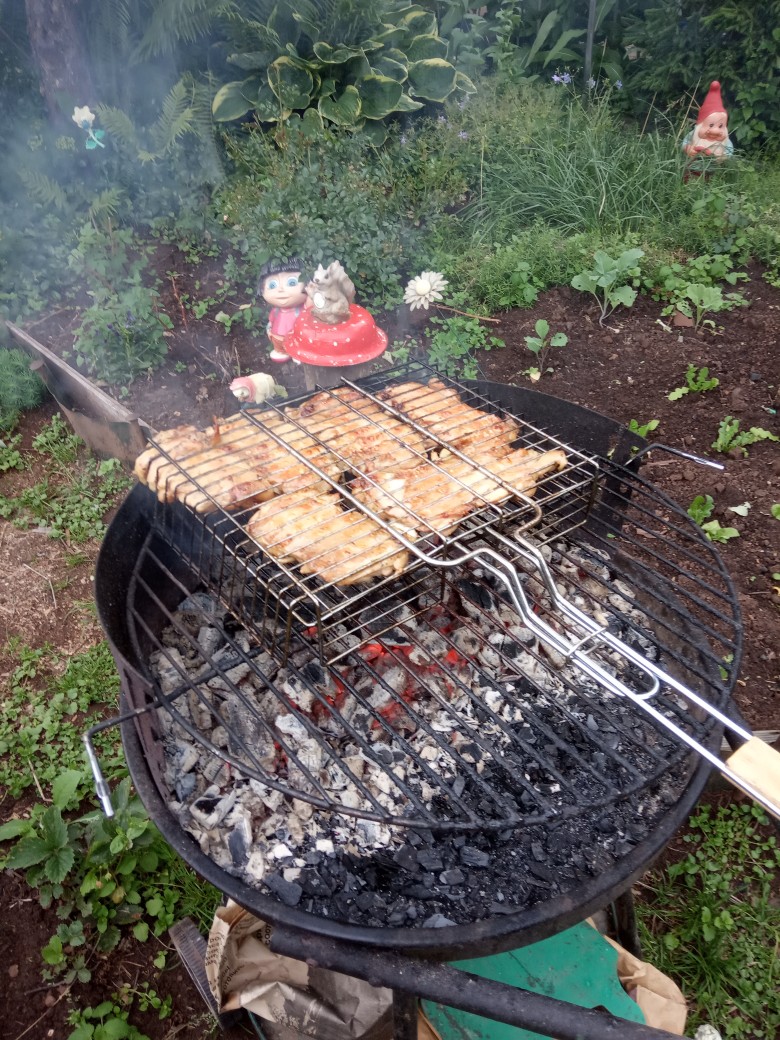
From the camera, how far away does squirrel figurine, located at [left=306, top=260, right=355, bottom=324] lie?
3.79 meters

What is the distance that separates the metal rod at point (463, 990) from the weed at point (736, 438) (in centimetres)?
398

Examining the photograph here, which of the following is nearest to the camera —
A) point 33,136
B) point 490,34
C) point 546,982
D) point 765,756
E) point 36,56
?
point 765,756

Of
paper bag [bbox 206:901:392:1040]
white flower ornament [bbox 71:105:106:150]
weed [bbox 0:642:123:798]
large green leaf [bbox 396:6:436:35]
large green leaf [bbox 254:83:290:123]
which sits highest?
large green leaf [bbox 396:6:436:35]

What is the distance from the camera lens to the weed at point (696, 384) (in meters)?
5.08

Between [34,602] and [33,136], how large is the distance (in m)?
5.77

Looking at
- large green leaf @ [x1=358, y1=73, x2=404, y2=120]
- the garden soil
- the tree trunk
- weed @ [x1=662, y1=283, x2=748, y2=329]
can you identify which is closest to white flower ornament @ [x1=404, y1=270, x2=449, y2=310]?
the garden soil

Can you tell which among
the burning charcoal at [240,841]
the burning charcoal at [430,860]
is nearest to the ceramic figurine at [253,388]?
the burning charcoal at [240,841]

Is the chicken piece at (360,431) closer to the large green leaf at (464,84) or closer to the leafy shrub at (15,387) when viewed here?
the leafy shrub at (15,387)

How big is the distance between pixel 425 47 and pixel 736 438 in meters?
6.01

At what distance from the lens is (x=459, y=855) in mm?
2109

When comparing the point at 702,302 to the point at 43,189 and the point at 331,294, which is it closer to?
the point at 331,294

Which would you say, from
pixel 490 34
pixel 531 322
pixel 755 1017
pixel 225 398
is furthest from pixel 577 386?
pixel 490 34

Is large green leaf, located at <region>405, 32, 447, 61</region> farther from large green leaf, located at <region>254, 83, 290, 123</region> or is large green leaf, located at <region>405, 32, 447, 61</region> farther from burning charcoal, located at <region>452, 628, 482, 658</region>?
burning charcoal, located at <region>452, 628, 482, 658</region>

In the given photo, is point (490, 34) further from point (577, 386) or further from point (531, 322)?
point (577, 386)
